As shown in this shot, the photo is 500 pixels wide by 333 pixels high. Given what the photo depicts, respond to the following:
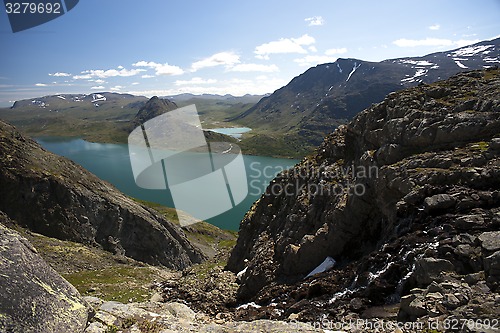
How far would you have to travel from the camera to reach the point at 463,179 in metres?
19.0

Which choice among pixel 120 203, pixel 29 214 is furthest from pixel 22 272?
pixel 120 203

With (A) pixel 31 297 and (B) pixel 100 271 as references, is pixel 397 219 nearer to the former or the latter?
(A) pixel 31 297

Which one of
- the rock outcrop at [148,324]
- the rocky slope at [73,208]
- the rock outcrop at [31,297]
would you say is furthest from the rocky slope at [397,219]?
the rocky slope at [73,208]

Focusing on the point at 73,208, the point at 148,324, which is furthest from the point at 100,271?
the point at 148,324

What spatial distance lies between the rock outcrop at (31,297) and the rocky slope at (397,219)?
505 inches

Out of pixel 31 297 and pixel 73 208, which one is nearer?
pixel 31 297

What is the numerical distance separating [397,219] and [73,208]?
2582 inches

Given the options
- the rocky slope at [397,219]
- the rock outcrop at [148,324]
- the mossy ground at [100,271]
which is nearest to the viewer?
the rock outcrop at [148,324]

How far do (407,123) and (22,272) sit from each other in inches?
1135

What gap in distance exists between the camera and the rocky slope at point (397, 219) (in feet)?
45.2

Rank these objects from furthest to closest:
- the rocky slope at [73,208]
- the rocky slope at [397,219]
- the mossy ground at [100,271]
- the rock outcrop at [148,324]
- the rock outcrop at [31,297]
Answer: the rocky slope at [73,208]
the mossy ground at [100,271]
the rocky slope at [397,219]
the rock outcrop at [148,324]
the rock outcrop at [31,297]

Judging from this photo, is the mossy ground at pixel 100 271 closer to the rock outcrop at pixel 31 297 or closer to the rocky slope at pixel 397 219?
the rocky slope at pixel 397 219

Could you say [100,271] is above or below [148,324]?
below

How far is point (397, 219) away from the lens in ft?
65.6
